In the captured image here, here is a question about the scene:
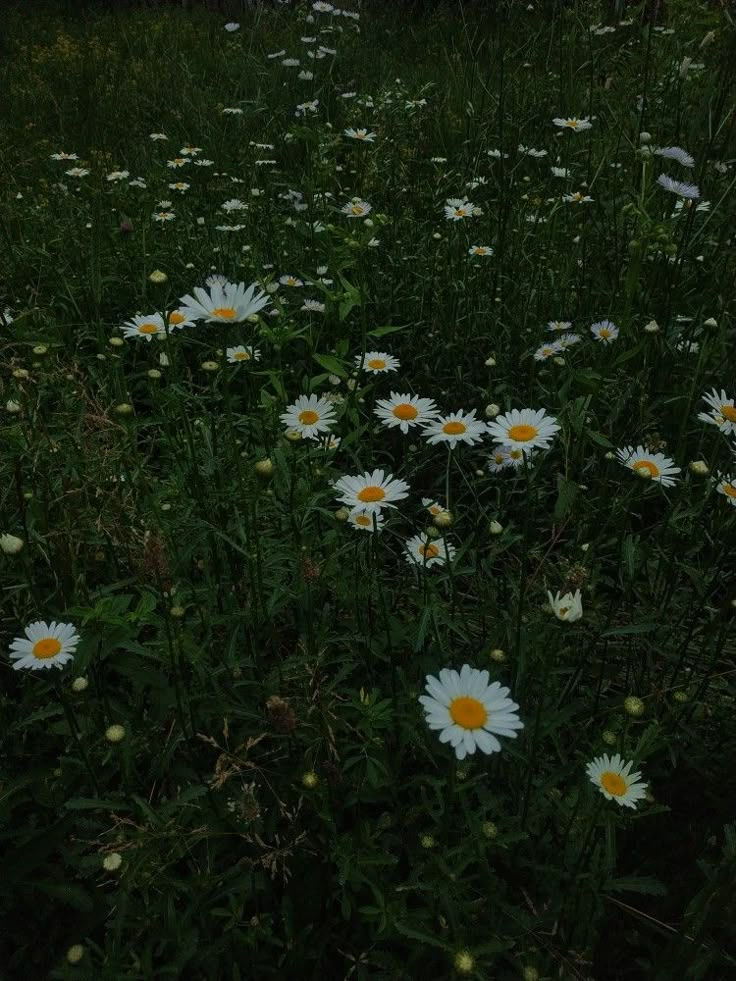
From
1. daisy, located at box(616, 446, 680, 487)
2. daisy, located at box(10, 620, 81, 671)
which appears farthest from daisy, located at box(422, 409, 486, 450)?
daisy, located at box(10, 620, 81, 671)

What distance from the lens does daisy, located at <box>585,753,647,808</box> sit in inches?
50.1

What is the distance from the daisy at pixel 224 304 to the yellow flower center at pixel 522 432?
63cm

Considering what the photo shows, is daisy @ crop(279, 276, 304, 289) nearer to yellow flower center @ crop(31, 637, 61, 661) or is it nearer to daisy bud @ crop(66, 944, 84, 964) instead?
yellow flower center @ crop(31, 637, 61, 661)

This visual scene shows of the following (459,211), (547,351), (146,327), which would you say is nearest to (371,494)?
(146,327)

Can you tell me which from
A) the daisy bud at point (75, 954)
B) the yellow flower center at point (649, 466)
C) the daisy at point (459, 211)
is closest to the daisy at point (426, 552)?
the yellow flower center at point (649, 466)

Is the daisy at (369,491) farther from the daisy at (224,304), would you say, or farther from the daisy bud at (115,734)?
the daisy bud at (115,734)

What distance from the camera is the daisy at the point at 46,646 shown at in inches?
52.2

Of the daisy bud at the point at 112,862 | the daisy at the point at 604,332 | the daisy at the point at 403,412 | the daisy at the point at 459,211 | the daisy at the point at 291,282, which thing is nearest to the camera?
the daisy bud at the point at 112,862

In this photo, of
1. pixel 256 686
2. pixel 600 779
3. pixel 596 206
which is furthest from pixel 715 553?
pixel 596 206

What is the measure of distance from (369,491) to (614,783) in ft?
2.53

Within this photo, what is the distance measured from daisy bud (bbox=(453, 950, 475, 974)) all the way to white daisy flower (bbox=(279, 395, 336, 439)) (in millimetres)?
1152

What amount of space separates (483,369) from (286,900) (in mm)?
1912

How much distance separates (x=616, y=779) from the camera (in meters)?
1.31

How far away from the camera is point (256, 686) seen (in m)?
1.51
